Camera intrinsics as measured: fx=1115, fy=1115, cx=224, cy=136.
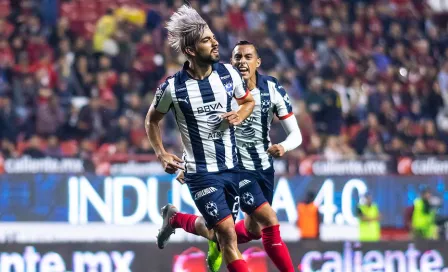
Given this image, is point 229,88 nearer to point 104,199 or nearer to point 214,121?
point 214,121

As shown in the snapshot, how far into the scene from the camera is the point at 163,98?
866 centimetres

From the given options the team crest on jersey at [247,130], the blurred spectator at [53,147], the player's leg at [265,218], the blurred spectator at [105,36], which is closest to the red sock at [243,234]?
the player's leg at [265,218]

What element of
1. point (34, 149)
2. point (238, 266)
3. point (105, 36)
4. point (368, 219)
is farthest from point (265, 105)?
point (105, 36)

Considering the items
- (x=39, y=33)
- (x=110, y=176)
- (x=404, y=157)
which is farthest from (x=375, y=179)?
(x=39, y=33)

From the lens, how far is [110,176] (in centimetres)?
1548

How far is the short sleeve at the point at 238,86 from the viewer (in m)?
8.74

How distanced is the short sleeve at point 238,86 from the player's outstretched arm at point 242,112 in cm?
3

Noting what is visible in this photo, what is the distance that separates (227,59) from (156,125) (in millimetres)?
10013

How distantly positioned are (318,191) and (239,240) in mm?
6124

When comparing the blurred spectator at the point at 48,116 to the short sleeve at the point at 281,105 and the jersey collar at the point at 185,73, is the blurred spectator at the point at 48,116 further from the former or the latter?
the jersey collar at the point at 185,73

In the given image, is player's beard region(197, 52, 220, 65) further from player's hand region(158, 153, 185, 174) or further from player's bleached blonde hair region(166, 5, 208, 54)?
player's hand region(158, 153, 185, 174)

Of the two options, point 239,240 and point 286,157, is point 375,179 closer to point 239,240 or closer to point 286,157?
point 286,157

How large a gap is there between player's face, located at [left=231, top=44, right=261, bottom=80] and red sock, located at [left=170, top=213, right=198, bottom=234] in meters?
1.32

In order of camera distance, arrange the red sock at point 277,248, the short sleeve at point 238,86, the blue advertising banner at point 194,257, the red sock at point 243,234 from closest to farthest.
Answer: the short sleeve at point 238,86 → the red sock at point 277,248 → the red sock at point 243,234 → the blue advertising banner at point 194,257
